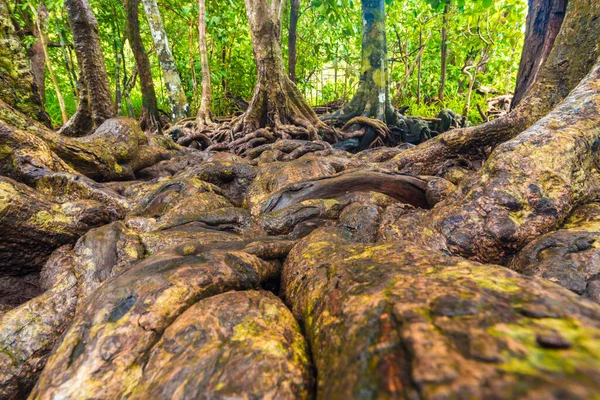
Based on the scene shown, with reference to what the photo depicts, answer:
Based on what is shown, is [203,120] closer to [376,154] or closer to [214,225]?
[376,154]

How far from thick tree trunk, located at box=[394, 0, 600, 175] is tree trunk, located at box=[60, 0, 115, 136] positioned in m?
5.77

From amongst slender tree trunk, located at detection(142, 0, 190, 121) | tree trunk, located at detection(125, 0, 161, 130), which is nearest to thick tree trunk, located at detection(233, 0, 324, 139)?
slender tree trunk, located at detection(142, 0, 190, 121)

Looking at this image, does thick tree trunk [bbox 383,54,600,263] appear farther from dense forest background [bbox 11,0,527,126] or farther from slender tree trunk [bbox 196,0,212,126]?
dense forest background [bbox 11,0,527,126]

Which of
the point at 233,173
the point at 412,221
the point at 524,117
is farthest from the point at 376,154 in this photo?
the point at 412,221

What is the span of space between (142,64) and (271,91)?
164 inches

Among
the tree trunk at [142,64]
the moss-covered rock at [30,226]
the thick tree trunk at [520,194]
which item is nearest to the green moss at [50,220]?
the moss-covered rock at [30,226]

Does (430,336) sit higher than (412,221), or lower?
higher

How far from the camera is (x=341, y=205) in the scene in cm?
289

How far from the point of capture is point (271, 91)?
6.80 meters

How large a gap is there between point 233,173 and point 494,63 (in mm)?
12996


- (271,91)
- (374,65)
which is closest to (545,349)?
(271,91)

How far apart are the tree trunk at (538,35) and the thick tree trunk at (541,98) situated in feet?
1.15

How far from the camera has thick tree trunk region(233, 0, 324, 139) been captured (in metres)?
6.46

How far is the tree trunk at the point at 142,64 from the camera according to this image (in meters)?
8.15
